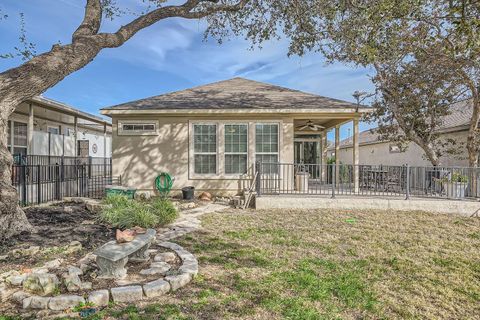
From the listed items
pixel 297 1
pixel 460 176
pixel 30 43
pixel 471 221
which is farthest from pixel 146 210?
pixel 460 176

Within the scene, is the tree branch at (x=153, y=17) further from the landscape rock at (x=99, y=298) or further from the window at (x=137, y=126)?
the landscape rock at (x=99, y=298)

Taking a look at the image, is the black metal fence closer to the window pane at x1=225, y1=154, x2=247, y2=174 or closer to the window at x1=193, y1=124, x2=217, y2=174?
the window at x1=193, y1=124, x2=217, y2=174

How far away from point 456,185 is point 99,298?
9.26 metres

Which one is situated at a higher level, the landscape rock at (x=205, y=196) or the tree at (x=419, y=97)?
the tree at (x=419, y=97)

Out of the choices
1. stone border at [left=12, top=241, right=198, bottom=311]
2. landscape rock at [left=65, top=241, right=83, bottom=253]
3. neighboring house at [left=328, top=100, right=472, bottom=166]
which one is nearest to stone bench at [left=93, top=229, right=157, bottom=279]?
stone border at [left=12, top=241, right=198, bottom=311]

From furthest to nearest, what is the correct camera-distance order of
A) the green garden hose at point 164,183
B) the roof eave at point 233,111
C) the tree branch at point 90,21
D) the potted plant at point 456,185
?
the green garden hose at point 164,183 < the roof eave at point 233,111 < the potted plant at point 456,185 < the tree branch at point 90,21

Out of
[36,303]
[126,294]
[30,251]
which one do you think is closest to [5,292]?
[36,303]

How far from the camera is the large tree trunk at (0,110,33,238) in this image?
4.81 m

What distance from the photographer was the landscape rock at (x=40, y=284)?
3271mm

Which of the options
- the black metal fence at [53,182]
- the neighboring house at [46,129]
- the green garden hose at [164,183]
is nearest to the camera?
the black metal fence at [53,182]

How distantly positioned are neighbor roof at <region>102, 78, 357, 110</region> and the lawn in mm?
4386

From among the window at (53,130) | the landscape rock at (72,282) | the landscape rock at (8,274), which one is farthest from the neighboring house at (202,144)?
the landscape rock at (72,282)

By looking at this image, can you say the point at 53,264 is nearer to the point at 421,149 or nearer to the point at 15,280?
the point at 15,280

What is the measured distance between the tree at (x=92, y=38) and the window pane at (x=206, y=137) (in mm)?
2873
